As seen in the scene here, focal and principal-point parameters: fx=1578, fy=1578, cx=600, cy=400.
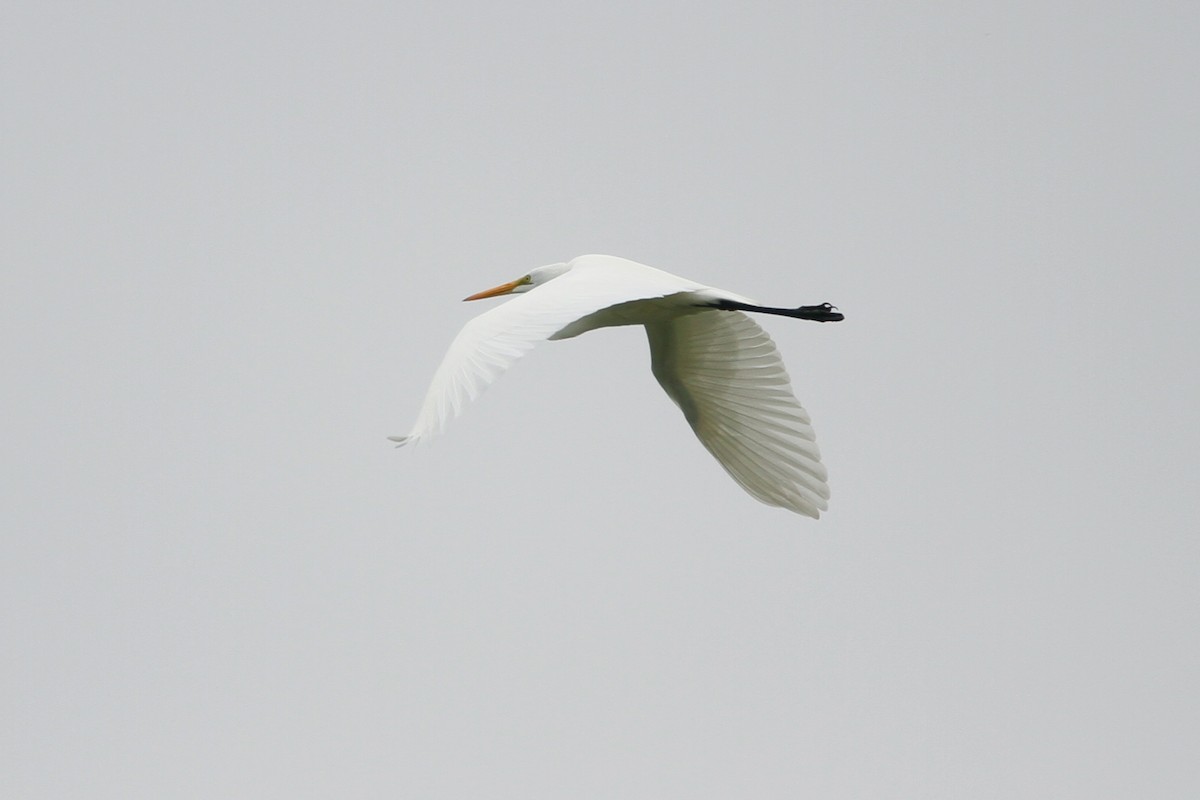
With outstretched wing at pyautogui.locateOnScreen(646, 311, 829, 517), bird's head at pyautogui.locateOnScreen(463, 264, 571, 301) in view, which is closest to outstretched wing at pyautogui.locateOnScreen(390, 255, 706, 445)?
outstretched wing at pyautogui.locateOnScreen(646, 311, 829, 517)

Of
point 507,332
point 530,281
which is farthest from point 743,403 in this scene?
point 507,332

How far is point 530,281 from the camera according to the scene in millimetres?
6363

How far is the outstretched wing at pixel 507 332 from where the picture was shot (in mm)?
3525

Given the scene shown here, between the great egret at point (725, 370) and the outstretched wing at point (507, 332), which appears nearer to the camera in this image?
the outstretched wing at point (507, 332)

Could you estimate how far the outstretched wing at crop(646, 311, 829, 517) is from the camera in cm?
548

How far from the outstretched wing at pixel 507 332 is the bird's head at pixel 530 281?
132 centimetres

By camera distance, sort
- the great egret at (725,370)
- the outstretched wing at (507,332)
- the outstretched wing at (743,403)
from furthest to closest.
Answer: the outstretched wing at (743,403) < the great egret at (725,370) < the outstretched wing at (507,332)

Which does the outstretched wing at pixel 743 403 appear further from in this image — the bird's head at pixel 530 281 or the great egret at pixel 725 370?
the bird's head at pixel 530 281

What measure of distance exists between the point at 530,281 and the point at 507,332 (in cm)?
256

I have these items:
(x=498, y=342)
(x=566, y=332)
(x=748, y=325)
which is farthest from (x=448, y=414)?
(x=748, y=325)

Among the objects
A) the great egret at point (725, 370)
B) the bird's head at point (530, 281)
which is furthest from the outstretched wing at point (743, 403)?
the bird's head at point (530, 281)

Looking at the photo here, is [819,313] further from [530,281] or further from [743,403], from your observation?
[530,281]

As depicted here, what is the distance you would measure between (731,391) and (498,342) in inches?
79.9

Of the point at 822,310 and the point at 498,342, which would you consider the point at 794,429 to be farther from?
the point at 498,342
